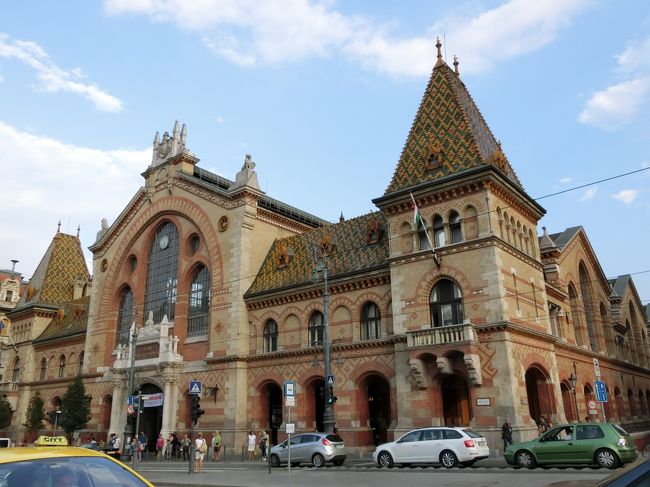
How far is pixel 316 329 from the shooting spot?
109 feet

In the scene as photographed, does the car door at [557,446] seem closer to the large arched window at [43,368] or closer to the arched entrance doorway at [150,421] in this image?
the arched entrance doorway at [150,421]

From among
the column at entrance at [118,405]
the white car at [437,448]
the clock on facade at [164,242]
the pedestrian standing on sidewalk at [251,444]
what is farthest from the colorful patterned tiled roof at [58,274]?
the white car at [437,448]

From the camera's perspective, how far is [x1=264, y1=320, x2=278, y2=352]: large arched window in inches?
1385

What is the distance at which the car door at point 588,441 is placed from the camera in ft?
58.7

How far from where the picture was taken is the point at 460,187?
27719mm

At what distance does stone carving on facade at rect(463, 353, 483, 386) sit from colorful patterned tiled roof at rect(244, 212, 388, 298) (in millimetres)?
7238

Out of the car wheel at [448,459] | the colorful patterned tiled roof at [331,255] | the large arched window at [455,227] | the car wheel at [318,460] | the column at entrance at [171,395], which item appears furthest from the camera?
the column at entrance at [171,395]

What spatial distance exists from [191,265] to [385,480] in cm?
2645

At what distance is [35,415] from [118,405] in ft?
38.6

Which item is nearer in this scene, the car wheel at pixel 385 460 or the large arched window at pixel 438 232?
the car wheel at pixel 385 460

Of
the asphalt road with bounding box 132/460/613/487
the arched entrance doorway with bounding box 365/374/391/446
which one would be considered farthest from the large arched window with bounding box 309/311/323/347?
the asphalt road with bounding box 132/460/613/487

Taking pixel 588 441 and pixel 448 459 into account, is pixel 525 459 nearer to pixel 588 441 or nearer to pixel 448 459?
pixel 588 441

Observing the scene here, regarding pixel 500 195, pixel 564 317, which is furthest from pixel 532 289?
pixel 564 317

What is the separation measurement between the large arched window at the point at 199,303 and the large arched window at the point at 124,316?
767cm
